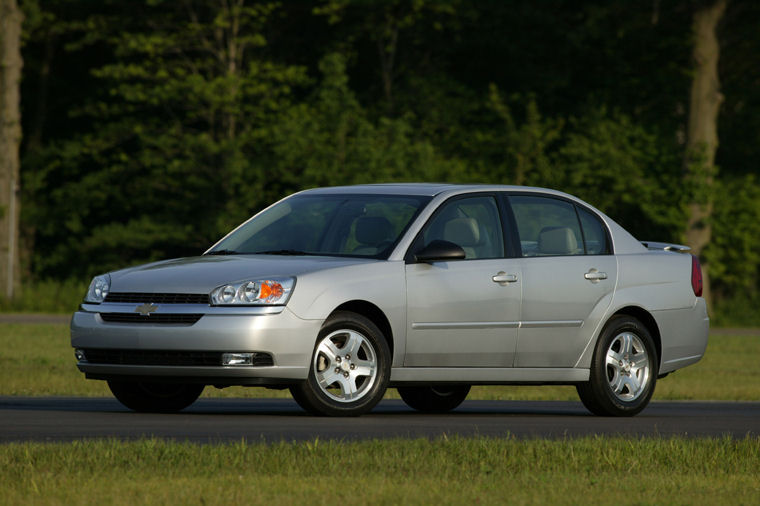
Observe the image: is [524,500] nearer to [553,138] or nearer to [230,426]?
[230,426]

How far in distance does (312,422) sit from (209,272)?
1234 mm

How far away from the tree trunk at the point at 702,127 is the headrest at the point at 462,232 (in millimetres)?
26265

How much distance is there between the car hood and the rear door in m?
1.49

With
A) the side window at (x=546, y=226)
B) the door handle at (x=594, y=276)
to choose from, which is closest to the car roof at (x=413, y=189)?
the side window at (x=546, y=226)

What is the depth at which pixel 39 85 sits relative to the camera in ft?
162

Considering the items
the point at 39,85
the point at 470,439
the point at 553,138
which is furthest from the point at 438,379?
the point at 39,85

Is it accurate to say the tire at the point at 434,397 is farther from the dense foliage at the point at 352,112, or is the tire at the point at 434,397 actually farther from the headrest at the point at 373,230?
the dense foliage at the point at 352,112

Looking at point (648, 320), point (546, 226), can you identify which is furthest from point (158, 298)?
point (648, 320)

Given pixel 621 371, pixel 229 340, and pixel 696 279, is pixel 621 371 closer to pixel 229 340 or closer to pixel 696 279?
pixel 696 279

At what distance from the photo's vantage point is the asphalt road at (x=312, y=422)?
9.71 meters

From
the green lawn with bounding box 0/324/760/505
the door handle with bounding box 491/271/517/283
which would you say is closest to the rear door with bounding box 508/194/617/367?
the door handle with bounding box 491/271/517/283

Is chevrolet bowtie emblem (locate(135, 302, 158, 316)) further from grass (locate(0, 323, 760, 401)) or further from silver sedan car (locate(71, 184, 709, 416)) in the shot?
grass (locate(0, 323, 760, 401))

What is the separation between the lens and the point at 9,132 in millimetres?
38062

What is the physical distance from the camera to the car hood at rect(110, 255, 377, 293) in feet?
35.3
